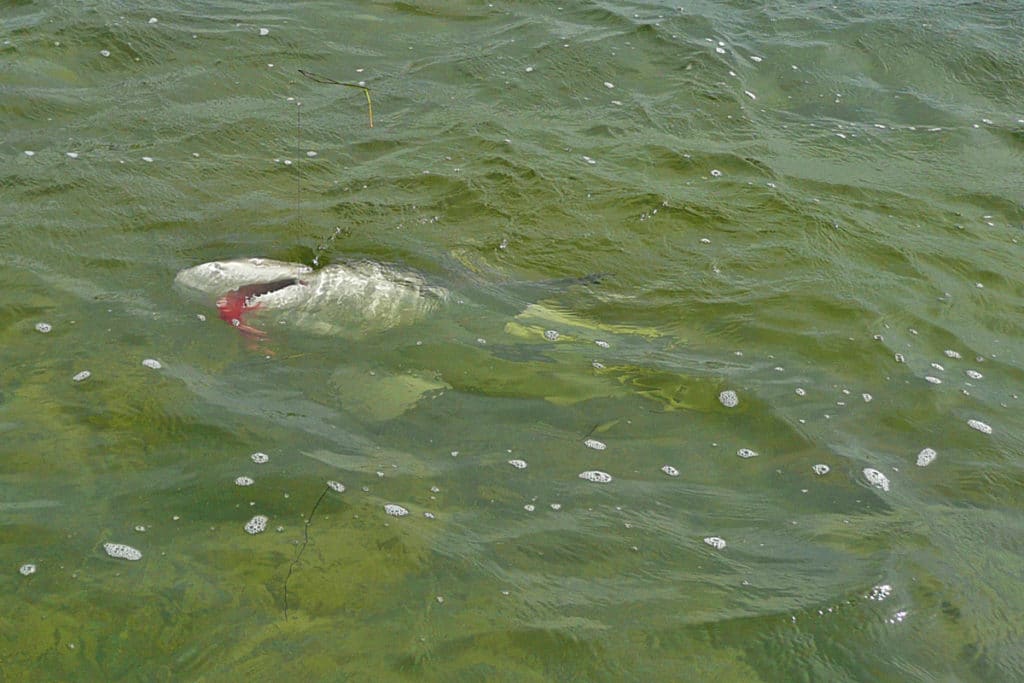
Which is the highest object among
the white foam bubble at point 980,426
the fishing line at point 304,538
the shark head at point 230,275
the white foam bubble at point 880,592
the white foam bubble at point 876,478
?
the shark head at point 230,275

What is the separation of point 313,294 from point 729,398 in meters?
2.47

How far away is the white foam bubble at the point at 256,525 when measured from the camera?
4180 millimetres

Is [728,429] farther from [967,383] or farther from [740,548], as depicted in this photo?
[967,383]

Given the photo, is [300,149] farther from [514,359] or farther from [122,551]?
[122,551]

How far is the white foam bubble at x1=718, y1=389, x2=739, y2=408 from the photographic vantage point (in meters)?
5.34

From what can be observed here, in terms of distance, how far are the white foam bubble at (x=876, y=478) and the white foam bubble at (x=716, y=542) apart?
0.95m

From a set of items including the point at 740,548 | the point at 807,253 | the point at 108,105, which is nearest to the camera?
the point at 740,548

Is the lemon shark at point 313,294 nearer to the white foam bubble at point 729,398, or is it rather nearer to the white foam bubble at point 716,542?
the white foam bubble at point 729,398

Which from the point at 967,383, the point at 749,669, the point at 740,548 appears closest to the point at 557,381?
the point at 740,548

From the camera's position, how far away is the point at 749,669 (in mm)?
3787

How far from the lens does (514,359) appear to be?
18.3ft

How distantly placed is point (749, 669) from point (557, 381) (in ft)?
6.71

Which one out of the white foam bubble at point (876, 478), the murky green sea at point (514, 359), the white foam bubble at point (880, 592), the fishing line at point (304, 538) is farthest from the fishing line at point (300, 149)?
the white foam bubble at point (880, 592)

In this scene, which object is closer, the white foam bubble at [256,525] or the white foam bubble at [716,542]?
the white foam bubble at [256,525]
